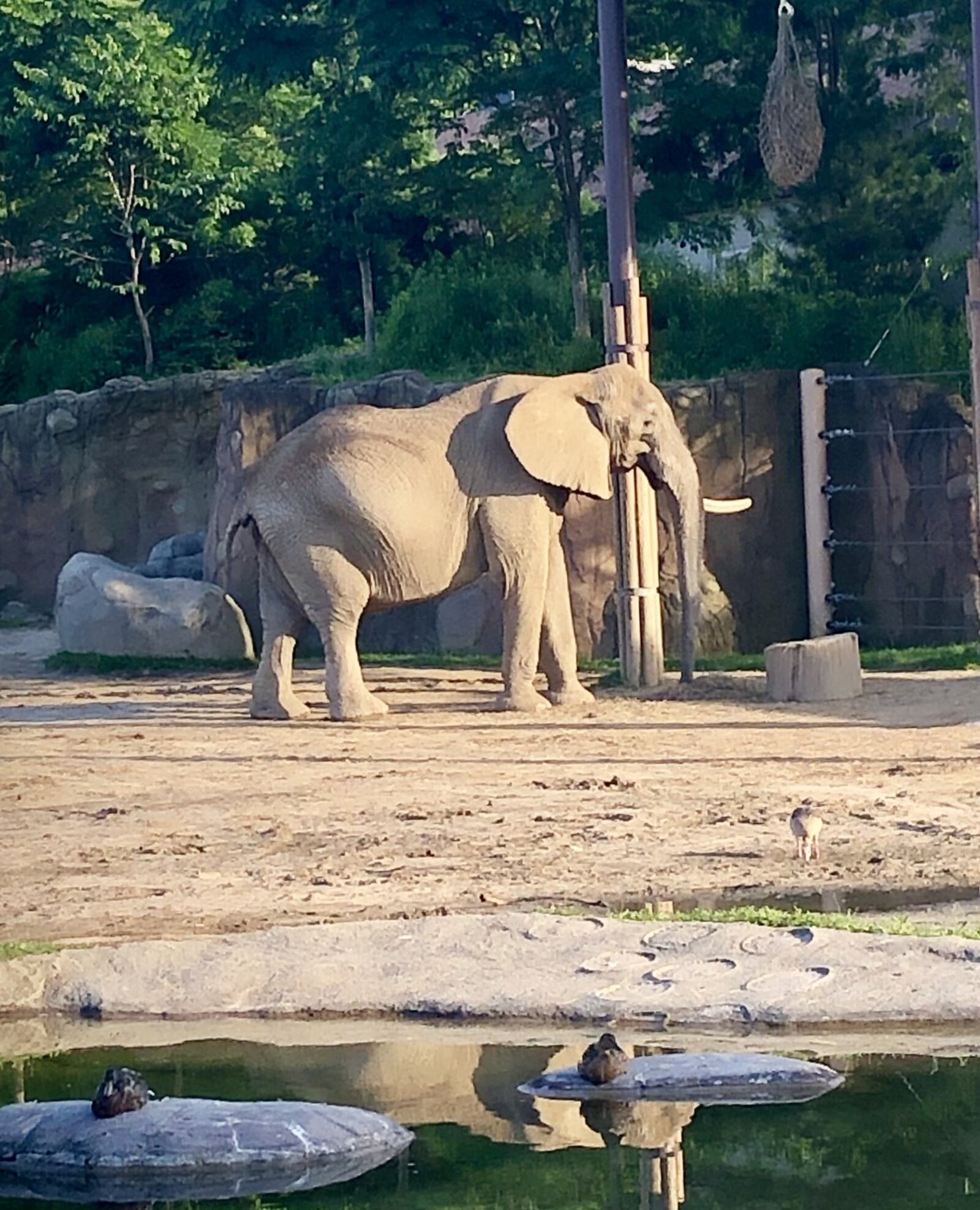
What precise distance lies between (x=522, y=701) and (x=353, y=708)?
3.20 ft

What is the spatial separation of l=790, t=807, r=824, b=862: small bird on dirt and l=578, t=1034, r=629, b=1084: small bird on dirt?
9.65ft

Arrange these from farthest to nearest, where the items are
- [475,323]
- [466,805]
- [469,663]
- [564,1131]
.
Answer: [475,323] < [469,663] < [466,805] < [564,1131]

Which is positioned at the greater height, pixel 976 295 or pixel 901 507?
pixel 976 295

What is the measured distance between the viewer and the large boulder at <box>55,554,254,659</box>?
17.9 meters

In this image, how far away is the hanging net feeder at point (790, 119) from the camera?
16719 mm

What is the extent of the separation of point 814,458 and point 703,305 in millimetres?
2915

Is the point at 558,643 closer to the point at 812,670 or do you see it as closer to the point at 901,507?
the point at 812,670

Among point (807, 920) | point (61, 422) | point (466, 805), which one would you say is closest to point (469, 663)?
point (61, 422)

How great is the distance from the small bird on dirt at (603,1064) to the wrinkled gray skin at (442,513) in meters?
8.06

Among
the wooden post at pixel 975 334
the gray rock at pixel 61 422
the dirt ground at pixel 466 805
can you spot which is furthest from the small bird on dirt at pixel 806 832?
the gray rock at pixel 61 422

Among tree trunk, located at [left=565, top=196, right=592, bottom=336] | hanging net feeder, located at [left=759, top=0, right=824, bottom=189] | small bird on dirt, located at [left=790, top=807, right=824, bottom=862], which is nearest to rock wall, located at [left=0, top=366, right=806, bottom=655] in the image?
hanging net feeder, located at [left=759, top=0, right=824, bottom=189]

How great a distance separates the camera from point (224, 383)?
21344 mm

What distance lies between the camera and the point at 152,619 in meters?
17.9

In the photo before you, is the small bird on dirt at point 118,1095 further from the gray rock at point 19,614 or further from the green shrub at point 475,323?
the gray rock at point 19,614
